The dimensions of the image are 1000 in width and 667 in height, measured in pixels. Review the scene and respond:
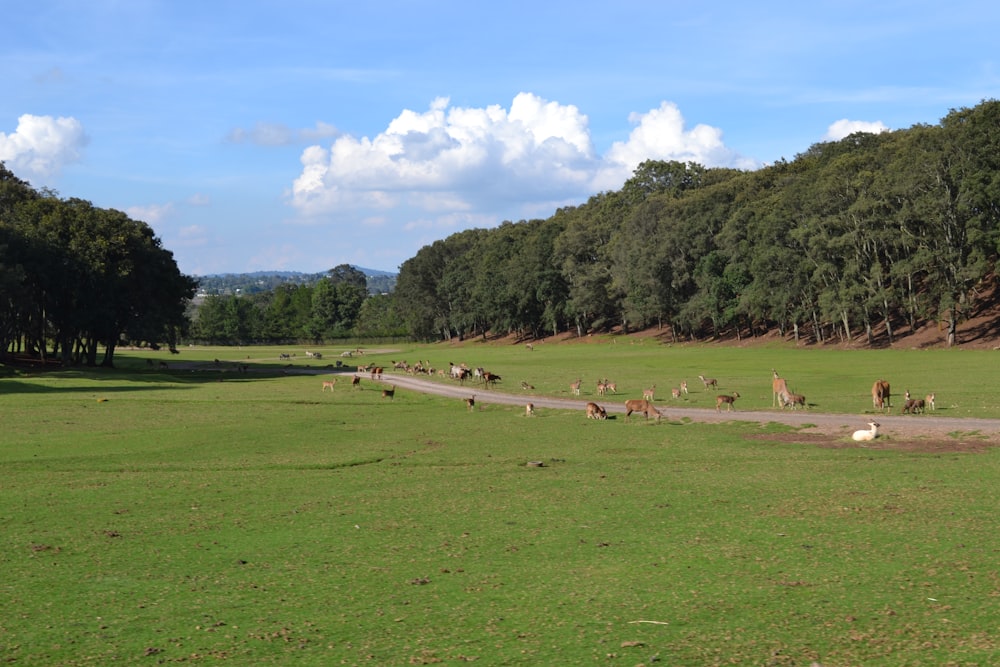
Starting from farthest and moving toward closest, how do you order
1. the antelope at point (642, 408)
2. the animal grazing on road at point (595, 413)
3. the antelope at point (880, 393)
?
1. the animal grazing on road at point (595, 413)
2. the antelope at point (642, 408)
3. the antelope at point (880, 393)

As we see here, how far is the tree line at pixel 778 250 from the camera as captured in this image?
80000 mm

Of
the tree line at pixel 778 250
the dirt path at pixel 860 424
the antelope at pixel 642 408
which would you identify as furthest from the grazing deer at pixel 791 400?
the tree line at pixel 778 250

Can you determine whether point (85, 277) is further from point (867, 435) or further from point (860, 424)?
point (867, 435)

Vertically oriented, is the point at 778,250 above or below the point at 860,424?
above

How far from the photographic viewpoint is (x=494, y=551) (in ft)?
39.5

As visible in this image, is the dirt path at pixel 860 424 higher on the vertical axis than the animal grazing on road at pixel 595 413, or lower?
lower

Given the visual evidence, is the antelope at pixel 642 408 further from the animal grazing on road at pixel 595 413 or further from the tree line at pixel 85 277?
the tree line at pixel 85 277

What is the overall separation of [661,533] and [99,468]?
14132mm

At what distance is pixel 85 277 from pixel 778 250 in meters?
69.6

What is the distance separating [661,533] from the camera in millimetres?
13062

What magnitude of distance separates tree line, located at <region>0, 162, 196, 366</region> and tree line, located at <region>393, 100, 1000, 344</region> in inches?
2456

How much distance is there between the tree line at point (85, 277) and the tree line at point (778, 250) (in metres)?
62.4

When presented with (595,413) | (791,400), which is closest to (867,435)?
(791,400)

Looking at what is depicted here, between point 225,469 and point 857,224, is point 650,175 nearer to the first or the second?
point 857,224
